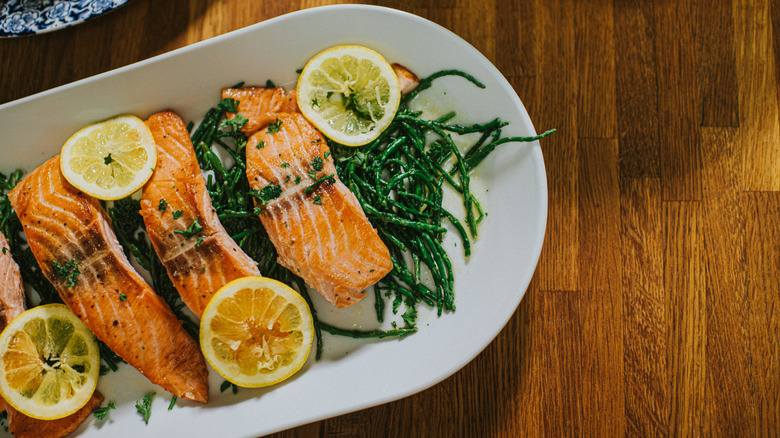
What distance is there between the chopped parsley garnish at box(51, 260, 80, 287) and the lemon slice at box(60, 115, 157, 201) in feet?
1.41

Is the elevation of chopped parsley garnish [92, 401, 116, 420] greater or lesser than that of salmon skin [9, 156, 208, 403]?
lesser

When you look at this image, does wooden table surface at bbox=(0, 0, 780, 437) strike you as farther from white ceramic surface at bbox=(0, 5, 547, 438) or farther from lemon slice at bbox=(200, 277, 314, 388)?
lemon slice at bbox=(200, 277, 314, 388)

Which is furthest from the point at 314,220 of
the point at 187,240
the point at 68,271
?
the point at 68,271

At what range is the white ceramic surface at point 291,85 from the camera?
2.60m

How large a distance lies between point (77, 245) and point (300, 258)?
126cm

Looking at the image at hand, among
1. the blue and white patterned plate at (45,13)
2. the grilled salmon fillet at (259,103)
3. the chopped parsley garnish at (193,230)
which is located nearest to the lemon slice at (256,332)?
the chopped parsley garnish at (193,230)

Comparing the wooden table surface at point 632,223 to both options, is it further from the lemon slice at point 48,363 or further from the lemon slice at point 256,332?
the lemon slice at point 48,363

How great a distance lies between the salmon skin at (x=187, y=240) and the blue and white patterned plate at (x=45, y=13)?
1.10 m

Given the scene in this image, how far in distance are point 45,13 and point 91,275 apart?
164cm

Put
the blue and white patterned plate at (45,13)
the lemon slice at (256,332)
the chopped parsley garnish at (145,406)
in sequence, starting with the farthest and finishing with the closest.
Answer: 1. the blue and white patterned plate at (45,13)
2. the chopped parsley garnish at (145,406)
3. the lemon slice at (256,332)

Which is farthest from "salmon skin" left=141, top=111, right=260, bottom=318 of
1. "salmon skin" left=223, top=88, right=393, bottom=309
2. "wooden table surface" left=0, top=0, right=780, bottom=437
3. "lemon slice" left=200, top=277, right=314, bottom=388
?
"wooden table surface" left=0, top=0, right=780, bottom=437

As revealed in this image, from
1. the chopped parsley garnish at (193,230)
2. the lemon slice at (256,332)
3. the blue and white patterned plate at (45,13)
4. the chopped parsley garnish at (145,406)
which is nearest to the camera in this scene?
the lemon slice at (256,332)

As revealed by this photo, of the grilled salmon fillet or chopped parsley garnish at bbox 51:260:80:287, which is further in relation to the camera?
the grilled salmon fillet

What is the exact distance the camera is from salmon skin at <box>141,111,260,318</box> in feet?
8.61
